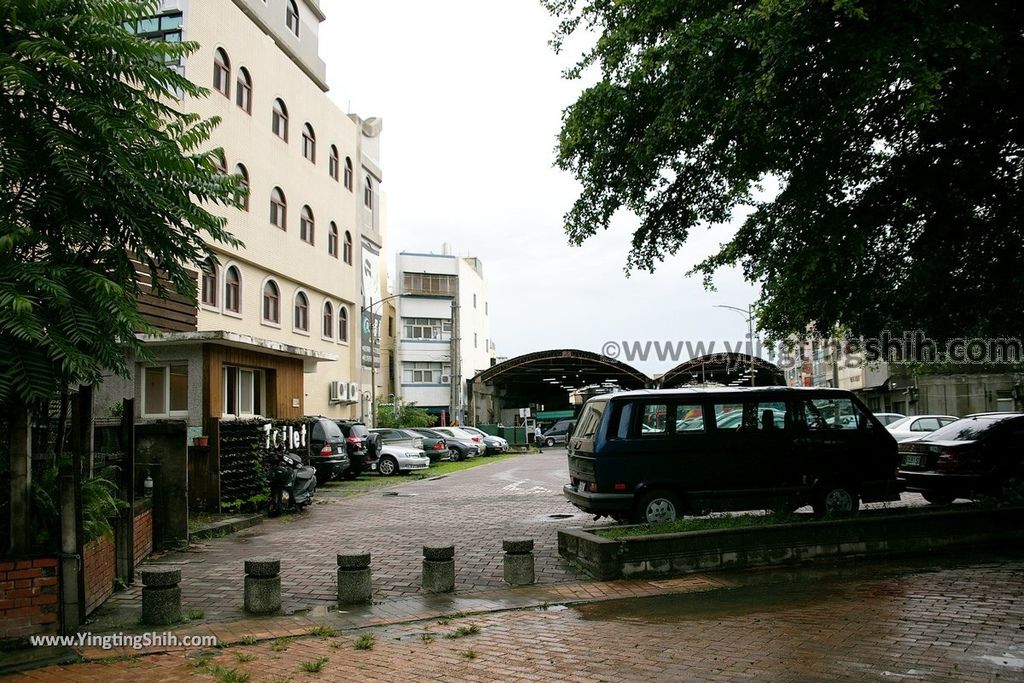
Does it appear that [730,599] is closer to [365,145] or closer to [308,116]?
[308,116]

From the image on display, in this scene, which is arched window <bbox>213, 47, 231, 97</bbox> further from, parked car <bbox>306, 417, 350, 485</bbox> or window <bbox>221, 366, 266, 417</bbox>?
parked car <bbox>306, 417, 350, 485</bbox>

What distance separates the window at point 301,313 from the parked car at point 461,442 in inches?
304

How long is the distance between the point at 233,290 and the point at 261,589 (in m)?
22.4

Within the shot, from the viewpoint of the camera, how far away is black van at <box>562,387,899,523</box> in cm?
1159

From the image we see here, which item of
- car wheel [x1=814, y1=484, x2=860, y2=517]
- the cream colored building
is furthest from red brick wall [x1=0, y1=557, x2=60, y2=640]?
car wheel [x1=814, y1=484, x2=860, y2=517]

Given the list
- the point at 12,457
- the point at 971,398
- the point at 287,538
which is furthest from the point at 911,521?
the point at 971,398

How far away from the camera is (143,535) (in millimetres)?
10523

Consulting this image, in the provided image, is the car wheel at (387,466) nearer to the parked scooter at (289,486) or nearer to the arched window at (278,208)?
the arched window at (278,208)

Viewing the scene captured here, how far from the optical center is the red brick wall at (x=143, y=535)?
10.1 meters

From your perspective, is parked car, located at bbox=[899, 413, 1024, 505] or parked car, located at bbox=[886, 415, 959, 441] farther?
parked car, located at bbox=[886, 415, 959, 441]

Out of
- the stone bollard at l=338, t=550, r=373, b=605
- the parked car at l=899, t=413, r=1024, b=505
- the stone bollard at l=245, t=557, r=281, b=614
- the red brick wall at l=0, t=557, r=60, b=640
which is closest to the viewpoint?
the red brick wall at l=0, t=557, r=60, b=640

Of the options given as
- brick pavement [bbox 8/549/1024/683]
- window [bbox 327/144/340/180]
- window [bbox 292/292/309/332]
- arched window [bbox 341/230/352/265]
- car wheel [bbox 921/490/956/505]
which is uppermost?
window [bbox 327/144/340/180]

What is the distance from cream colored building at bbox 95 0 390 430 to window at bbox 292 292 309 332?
0.22 ft

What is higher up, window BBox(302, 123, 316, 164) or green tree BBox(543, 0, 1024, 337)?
window BBox(302, 123, 316, 164)
